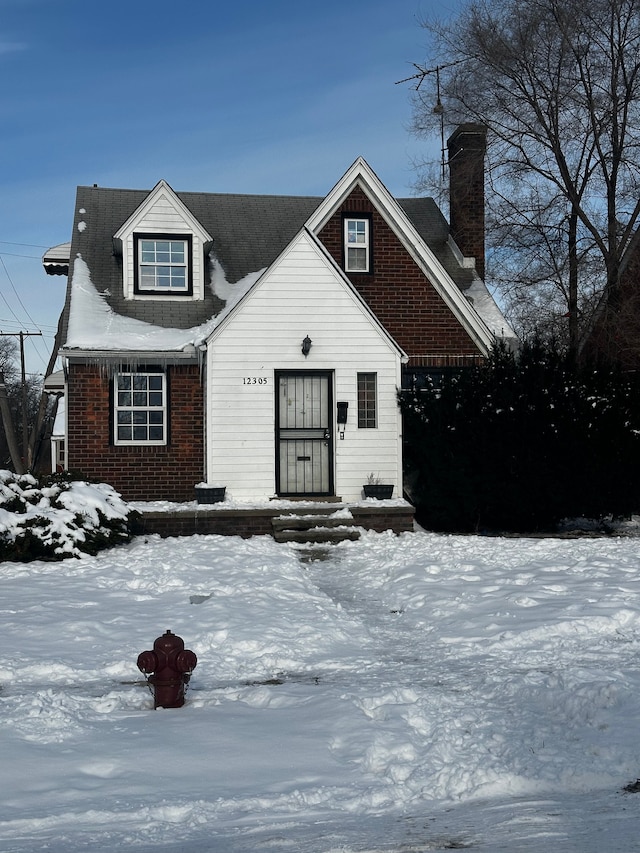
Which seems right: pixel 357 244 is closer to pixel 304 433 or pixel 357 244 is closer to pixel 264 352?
pixel 264 352

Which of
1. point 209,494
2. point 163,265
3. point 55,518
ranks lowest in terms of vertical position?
point 55,518

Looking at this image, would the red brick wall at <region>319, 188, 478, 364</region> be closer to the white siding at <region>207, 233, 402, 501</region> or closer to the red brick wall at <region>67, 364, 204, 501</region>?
the white siding at <region>207, 233, 402, 501</region>

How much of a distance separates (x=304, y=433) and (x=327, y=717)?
10995 mm

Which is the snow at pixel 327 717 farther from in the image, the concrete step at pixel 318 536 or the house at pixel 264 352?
the house at pixel 264 352

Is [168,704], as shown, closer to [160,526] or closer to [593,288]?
[160,526]

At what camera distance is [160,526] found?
15000mm

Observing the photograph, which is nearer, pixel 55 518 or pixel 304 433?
pixel 55 518

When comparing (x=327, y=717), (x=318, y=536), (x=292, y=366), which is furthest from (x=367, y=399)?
(x=327, y=717)

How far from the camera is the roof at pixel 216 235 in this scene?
59.2 ft

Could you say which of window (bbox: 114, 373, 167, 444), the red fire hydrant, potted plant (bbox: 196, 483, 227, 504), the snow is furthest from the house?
the red fire hydrant

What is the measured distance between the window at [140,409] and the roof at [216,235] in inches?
49.3

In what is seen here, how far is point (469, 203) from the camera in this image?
20.8m

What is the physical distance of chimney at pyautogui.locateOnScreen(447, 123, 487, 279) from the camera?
68.5 ft

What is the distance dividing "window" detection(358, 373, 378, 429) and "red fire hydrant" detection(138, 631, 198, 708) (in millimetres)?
10746
